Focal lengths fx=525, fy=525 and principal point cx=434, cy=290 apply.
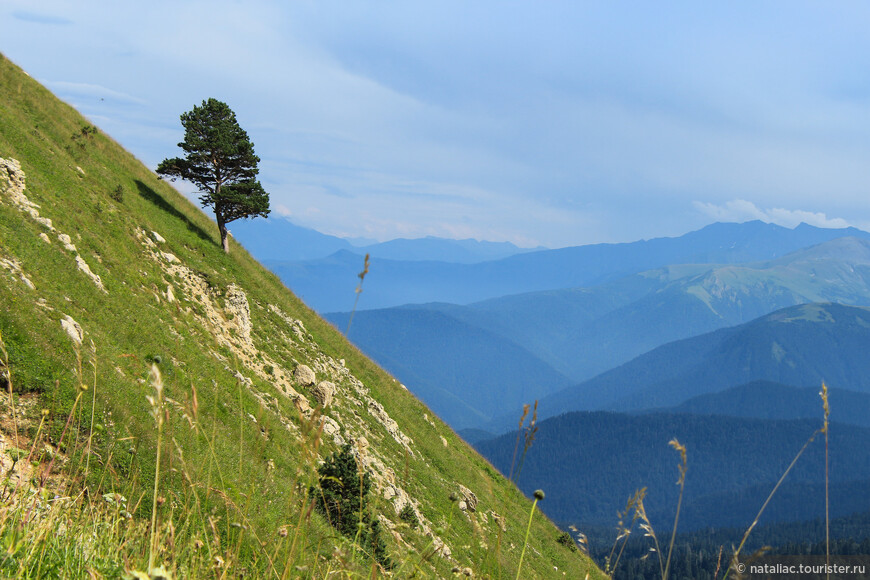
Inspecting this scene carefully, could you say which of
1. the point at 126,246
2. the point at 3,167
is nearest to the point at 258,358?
the point at 126,246

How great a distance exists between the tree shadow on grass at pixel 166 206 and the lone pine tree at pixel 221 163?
1.29 meters

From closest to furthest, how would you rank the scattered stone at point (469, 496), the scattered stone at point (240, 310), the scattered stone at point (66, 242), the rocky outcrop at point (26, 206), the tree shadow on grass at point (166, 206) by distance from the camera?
the rocky outcrop at point (26, 206) → the scattered stone at point (66, 242) → the scattered stone at point (240, 310) → the scattered stone at point (469, 496) → the tree shadow on grass at point (166, 206)

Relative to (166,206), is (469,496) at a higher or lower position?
lower

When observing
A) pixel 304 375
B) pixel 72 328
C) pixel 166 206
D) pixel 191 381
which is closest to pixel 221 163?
pixel 166 206

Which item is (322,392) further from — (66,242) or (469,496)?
(66,242)

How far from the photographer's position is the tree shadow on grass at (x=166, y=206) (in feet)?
105

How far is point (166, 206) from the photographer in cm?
3278

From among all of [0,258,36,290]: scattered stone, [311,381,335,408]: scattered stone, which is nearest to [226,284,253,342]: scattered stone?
[311,381,335,408]: scattered stone

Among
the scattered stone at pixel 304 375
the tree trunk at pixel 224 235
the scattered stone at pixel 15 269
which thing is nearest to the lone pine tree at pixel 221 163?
the tree trunk at pixel 224 235

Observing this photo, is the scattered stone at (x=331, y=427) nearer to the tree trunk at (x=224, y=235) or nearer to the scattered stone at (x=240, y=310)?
the scattered stone at (x=240, y=310)

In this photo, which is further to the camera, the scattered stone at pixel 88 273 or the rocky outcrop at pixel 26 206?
the rocky outcrop at pixel 26 206

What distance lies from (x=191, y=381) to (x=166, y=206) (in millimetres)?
31713

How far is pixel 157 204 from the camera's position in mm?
31812

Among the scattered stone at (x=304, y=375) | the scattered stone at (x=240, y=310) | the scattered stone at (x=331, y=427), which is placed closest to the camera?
the scattered stone at (x=331, y=427)
